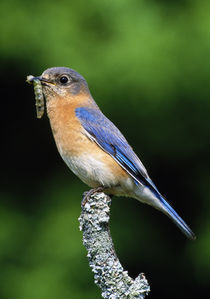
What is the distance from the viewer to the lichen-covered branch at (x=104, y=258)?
3.31 metres

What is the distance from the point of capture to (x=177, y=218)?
4.76 meters

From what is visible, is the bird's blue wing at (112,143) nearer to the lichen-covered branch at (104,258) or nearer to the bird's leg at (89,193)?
the bird's leg at (89,193)

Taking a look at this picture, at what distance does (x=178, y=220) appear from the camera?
4746 millimetres

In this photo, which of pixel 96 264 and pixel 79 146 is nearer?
pixel 96 264

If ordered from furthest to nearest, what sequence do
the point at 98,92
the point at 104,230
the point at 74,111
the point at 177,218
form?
the point at 98,92
the point at 74,111
the point at 177,218
the point at 104,230

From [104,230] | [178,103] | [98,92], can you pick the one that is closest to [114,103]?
[98,92]

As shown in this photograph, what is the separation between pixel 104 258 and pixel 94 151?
57.8 inches

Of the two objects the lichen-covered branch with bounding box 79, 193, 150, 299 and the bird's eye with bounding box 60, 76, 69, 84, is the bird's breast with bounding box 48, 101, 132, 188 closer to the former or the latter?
the bird's eye with bounding box 60, 76, 69, 84

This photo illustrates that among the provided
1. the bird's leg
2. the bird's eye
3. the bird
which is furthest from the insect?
the bird's leg

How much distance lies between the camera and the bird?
4.82 m

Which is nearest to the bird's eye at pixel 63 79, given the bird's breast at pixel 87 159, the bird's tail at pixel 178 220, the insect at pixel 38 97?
the insect at pixel 38 97

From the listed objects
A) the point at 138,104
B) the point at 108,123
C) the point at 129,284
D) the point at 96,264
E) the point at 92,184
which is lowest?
the point at 129,284

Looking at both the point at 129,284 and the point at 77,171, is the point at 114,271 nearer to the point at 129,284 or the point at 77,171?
the point at 129,284

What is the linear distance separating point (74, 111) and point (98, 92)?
140 centimetres
